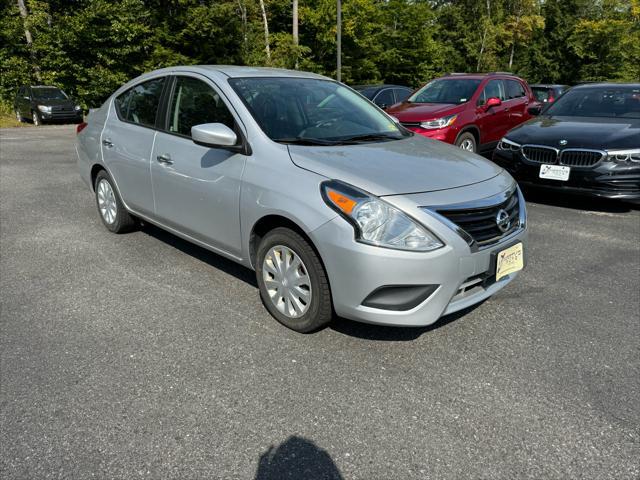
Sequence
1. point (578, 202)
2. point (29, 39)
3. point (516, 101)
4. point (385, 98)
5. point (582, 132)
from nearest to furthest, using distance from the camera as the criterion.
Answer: point (582, 132)
point (578, 202)
point (516, 101)
point (385, 98)
point (29, 39)

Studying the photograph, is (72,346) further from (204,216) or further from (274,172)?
(274,172)

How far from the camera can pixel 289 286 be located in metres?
3.12

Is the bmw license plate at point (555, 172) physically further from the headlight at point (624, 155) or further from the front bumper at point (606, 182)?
the headlight at point (624, 155)

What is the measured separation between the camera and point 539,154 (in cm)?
616

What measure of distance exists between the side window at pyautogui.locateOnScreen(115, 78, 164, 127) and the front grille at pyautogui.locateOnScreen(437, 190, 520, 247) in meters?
2.70

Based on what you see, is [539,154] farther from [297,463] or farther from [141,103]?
[297,463]

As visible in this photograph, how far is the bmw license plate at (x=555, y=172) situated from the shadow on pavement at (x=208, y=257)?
3.95 m

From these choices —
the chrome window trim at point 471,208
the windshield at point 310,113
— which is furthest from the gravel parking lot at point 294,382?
the windshield at point 310,113

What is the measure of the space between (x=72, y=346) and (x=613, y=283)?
4017mm

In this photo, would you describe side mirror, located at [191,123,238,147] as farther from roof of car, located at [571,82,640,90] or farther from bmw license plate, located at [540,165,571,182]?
roof of car, located at [571,82,640,90]

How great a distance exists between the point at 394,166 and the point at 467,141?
5981 millimetres

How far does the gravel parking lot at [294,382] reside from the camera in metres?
2.14

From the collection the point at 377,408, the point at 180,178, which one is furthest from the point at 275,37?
the point at 377,408

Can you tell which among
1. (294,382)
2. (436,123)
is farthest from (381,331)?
(436,123)
